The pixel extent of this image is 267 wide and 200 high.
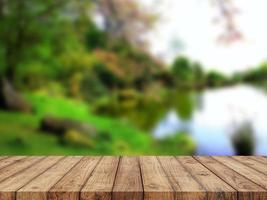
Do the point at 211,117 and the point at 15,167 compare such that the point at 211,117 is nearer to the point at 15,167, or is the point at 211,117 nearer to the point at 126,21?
the point at 126,21

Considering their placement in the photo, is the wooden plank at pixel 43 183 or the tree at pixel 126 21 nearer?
the wooden plank at pixel 43 183

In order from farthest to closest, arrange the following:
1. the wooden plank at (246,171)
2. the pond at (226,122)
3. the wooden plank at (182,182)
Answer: the pond at (226,122)
the wooden plank at (246,171)
the wooden plank at (182,182)

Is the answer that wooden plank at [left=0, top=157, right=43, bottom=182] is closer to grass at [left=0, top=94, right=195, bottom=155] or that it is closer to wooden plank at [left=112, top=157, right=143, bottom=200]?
wooden plank at [left=112, top=157, right=143, bottom=200]

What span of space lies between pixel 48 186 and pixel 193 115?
24.6 feet

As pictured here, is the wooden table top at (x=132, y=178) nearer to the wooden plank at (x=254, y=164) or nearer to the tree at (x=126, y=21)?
the wooden plank at (x=254, y=164)

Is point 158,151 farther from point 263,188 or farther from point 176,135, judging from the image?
point 263,188

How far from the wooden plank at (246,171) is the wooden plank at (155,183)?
27 centimetres

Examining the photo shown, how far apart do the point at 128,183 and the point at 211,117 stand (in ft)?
24.6

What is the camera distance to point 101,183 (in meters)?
1.38

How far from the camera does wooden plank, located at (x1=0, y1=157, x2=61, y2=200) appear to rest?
1.27 metres

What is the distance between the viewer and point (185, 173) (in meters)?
1.56

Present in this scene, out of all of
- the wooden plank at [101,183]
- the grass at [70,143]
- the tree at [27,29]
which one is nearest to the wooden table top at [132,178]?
the wooden plank at [101,183]

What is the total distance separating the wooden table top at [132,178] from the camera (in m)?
1.27

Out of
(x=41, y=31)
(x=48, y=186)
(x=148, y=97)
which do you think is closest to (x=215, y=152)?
(x=148, y=97)
